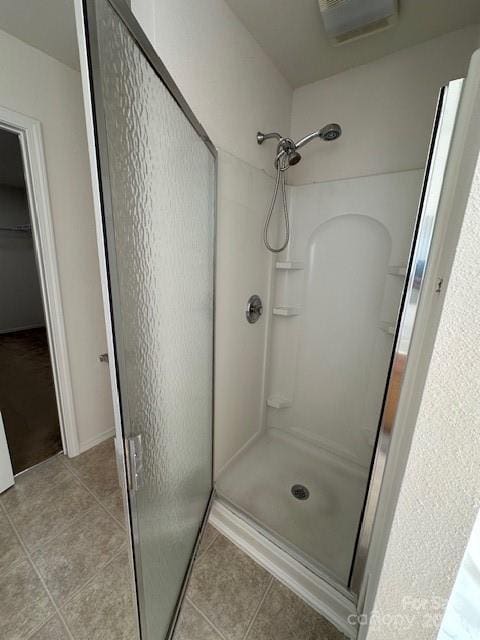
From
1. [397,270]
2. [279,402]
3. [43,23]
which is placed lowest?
[279,402]

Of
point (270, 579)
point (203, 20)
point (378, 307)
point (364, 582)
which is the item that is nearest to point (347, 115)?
point (203, 20)

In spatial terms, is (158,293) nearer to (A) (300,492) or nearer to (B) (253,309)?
(B) (253,309)

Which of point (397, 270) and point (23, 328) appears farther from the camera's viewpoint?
point (23, 328)

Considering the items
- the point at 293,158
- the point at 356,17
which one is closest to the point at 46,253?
the point at 293,158

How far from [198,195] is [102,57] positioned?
1.84 feet

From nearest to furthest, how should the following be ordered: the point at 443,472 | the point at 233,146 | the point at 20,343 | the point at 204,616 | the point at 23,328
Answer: the point at 443,472, the point at 204,616, the point at 233,146, the point at 20,343, the point at 23,328

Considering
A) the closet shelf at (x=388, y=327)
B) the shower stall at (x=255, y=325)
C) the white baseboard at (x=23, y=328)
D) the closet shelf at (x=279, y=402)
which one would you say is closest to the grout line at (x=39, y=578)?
the shower stall at (x=255, y=325)

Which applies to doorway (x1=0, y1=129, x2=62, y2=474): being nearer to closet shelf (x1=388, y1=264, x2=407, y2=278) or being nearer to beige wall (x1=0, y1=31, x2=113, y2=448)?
beige wall (x1=0, y1=31, x2=113, y2=448)

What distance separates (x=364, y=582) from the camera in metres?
0.83

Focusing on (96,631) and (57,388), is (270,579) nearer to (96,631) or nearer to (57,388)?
(96,631)

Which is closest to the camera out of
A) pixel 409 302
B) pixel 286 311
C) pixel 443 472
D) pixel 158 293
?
pixel 443 472

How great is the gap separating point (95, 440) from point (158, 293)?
65.7 inches

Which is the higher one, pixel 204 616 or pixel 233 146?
pixel 233 146

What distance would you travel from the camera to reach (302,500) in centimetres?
144
